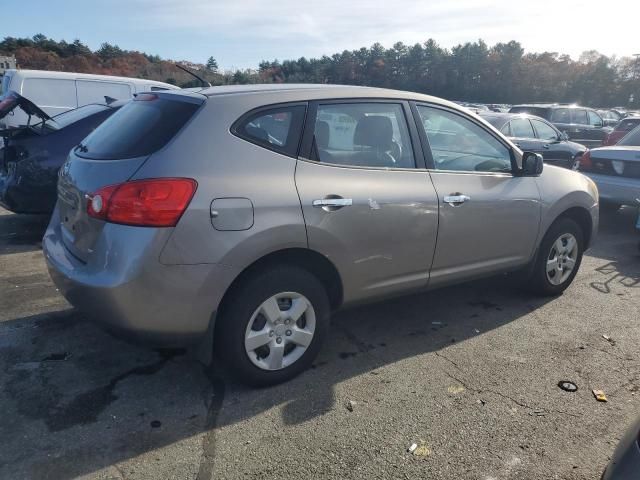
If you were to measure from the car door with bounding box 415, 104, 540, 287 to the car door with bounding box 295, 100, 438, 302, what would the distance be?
0.49 ft

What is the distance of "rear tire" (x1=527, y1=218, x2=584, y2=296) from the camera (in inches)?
182

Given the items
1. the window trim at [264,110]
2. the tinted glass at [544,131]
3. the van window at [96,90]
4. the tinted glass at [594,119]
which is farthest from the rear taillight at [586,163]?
the tinted glass at [594,119]

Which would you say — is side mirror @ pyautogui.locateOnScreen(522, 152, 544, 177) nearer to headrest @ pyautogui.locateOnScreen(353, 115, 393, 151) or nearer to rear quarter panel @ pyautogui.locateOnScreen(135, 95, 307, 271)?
headrest @ pyautogui.locateOnScreen(353, 115, 393, 151)

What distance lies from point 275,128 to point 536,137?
9375mm

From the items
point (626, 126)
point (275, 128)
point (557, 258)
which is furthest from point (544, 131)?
point (275, 128)

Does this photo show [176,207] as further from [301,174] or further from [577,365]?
[577,365]

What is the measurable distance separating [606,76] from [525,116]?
52.7 m

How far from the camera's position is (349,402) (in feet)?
10.2

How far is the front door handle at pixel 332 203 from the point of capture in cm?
314

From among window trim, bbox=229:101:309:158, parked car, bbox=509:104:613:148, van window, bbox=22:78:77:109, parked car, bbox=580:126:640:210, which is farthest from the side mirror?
parked car, bbox=509:104:613:148

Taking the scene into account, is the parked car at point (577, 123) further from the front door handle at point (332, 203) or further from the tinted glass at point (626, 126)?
the front door handle at point (332, 203)

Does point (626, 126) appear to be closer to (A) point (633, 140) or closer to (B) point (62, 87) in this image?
(A) point (633, 140)

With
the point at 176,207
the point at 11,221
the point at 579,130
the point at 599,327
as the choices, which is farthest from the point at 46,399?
the point at 579,130

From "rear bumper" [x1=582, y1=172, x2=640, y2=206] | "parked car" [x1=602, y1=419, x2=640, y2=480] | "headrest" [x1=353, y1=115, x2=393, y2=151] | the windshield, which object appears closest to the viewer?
"parked car" [x1=602, y1=419, x2=640, y2=480]
